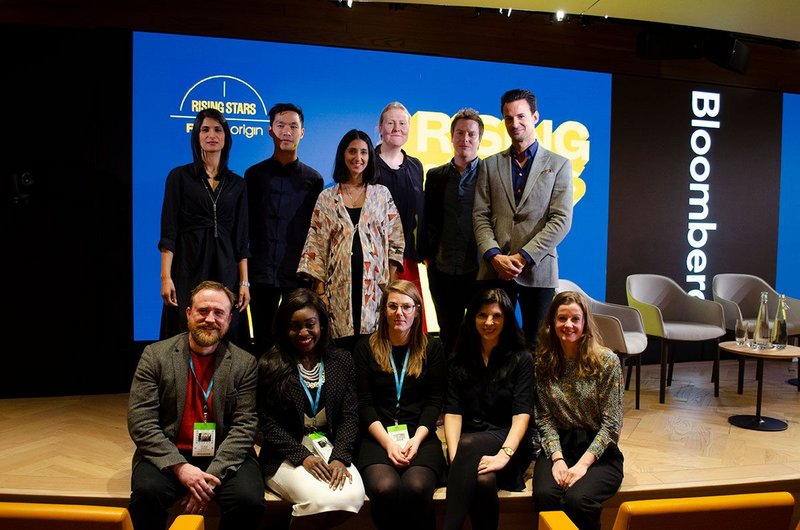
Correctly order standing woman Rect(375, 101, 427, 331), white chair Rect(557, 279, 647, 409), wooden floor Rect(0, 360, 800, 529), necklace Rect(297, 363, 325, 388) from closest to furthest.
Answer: necklace Rect(297, 363, 325, 388) < wooden floor Rect(0, 360, 800, 529) < standing woman Rect(375, 101, 427, 331) < white chair Rect(557, 279, 647, 409)

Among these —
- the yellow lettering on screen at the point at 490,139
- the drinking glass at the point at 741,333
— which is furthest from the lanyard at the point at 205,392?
the drinking glass at the point at 741,333

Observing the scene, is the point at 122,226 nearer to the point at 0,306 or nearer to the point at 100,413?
the point at 0,306

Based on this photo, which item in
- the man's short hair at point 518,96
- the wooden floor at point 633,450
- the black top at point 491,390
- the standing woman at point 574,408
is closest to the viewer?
the standing woman at point 574,408

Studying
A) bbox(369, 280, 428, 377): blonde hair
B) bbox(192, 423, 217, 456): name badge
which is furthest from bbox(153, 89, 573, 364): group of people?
bbox(192, 423, 217, 456): name badge

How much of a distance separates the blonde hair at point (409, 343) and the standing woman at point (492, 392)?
18cm

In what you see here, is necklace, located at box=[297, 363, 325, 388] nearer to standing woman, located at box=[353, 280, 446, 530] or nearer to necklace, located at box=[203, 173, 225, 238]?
standing woman, located at box=[353, 280, 446, 530]

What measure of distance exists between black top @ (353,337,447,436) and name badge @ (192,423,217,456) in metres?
0.69

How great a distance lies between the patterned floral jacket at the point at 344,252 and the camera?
3.70 m

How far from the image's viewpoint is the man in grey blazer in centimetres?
272

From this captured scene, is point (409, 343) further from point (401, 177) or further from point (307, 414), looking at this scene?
point (401, 177)

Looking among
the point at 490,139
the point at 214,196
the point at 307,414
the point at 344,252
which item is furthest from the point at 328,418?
the point at 490,139

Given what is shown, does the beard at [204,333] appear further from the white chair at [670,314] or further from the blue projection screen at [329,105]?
the white chair at [670,314]

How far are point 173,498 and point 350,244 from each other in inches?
62.0

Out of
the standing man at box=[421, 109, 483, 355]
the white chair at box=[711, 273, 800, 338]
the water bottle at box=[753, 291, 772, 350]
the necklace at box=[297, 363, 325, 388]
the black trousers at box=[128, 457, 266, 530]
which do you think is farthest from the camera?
the white chair at box=[711, 273, 800, 338]
